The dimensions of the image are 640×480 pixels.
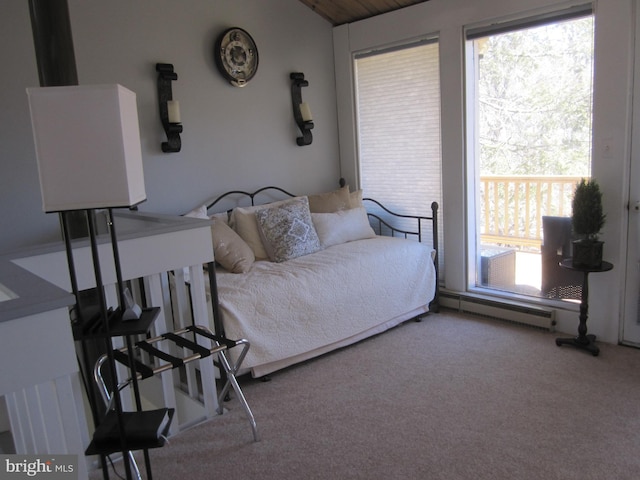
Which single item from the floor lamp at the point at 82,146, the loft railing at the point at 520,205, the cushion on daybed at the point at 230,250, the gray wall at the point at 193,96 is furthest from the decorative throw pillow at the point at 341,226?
the floor lamp at the point at 82,146

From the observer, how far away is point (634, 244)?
3055 millimetres

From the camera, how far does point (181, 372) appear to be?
2.92 meters

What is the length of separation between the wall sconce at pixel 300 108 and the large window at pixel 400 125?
498mm

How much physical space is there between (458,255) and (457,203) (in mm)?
397

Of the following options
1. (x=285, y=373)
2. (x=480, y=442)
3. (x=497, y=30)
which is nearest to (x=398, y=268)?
(x=285, y=373)

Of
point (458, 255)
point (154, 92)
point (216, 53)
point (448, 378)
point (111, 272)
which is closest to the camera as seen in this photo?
point (111, 272)

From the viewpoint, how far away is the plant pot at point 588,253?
2.97m

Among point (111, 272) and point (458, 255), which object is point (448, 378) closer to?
point (458, 255)

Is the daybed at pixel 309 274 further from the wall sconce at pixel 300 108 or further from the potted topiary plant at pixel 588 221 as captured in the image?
the potted topiary plant at pixel 588 221

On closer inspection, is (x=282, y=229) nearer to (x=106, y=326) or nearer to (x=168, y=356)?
(x=168, y=356)

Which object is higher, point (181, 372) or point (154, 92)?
point (154, 92)

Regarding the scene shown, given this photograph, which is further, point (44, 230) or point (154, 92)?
point (154, 92)

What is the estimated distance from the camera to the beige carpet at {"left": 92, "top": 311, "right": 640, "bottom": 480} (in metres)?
2.13

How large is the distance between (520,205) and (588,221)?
69 centimetres
